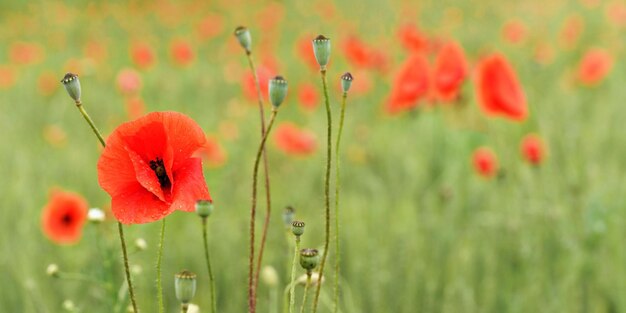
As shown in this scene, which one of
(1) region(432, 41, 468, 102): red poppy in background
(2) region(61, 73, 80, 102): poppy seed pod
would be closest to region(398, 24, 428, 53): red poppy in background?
(1) region(432, 41, 468, 102): red poppy in background

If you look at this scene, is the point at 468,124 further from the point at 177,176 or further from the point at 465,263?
the point at 177,176

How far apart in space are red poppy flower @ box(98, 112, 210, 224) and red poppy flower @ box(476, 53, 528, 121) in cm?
127

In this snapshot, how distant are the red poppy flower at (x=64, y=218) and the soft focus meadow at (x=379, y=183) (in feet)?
0.06

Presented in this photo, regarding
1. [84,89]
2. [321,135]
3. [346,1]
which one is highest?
[346,1]

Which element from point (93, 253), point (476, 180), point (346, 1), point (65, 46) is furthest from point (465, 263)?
point (346, 1)

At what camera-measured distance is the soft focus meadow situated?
1.73m

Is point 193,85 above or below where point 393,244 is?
above

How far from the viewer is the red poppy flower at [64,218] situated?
186cm

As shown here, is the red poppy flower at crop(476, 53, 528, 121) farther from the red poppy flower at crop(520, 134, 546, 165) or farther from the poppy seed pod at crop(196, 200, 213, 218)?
the poppy seed pod at crop(196, 200, 213, 218)

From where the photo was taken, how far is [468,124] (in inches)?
117

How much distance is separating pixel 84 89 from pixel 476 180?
7.90 feet

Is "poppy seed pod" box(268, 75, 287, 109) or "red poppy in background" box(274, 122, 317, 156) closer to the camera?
"poppy seed pod" box(268, 75, 287, 109)

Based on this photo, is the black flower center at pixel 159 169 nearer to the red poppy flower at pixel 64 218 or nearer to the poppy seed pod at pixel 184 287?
the poppy seed pod at pixel 184 287

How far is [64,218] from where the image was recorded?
1.90m
